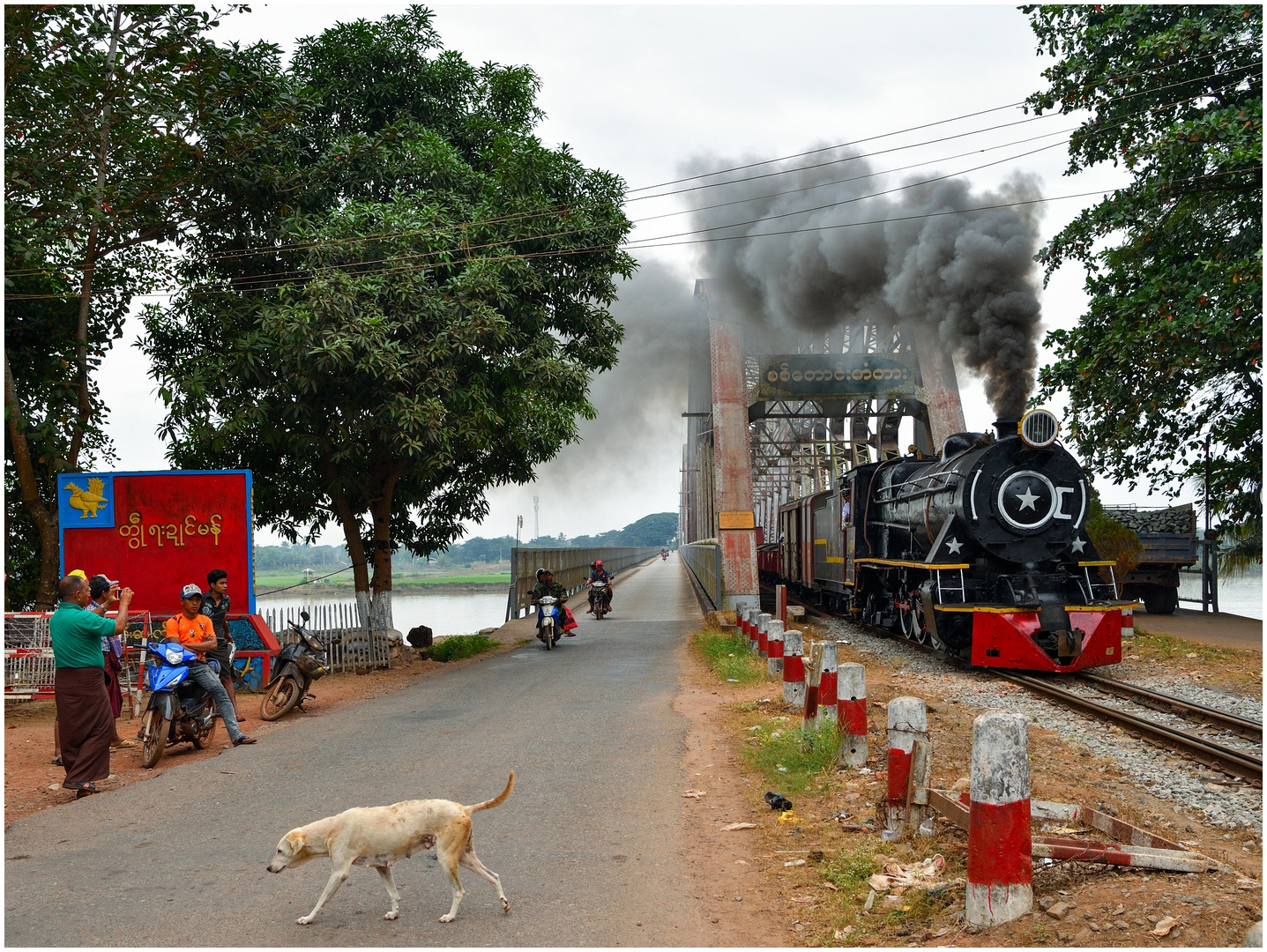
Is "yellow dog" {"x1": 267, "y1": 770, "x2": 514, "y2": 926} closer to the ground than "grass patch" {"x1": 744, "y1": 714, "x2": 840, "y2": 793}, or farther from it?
farther from it

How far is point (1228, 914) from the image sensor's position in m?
3.96

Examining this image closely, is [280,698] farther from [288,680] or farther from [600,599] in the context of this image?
[600,599]

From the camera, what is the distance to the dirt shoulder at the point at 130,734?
740 cm

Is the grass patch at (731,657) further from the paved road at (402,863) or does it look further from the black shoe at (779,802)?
the black shoe at (779,802)

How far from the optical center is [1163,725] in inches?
341

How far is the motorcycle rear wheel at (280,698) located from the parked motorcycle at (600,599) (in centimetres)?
1398

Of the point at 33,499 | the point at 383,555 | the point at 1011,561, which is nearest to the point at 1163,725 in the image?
the point at 1011,561

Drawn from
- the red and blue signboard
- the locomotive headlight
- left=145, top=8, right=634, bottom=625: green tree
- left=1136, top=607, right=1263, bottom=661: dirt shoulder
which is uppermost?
left=145, top=8, right=634, bottom=625: green tree

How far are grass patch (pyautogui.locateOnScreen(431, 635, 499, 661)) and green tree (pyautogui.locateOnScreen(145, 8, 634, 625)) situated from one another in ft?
4.23

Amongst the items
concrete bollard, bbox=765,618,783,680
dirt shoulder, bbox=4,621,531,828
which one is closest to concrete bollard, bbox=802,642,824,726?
concrete bollard, bbox=765,618,783,680

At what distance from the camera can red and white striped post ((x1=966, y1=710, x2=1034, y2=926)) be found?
402 centimetres

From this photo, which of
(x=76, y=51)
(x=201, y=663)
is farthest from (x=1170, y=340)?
(x=76, y=51)

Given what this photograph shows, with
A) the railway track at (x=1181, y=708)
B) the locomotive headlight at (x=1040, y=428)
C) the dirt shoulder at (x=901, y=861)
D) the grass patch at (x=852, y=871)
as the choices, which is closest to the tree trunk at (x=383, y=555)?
the dirt shoulder at (x=901, y=861)

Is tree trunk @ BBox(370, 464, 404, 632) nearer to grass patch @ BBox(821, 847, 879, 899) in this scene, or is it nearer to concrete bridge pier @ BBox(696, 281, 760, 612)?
concrete bridge pier @ BBox(696, 281, 760, 612)
